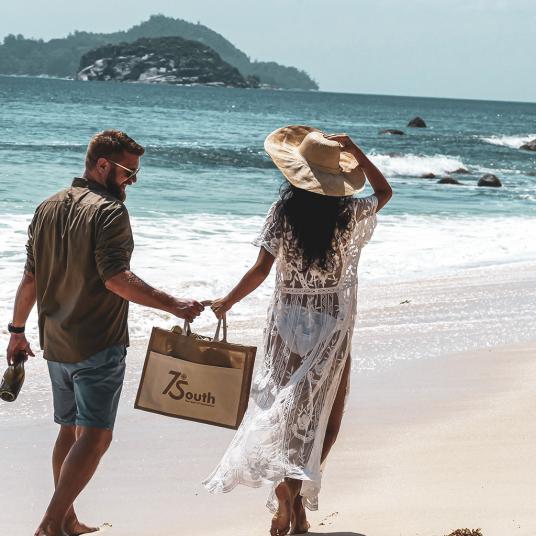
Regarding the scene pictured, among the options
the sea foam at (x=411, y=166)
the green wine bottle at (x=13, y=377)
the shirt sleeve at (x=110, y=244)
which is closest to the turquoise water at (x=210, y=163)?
the sea foam at (x=411, y=166)

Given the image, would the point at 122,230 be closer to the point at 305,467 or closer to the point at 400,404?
the point at 305,467

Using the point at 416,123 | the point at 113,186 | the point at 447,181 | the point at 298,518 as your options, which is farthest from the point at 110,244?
the point at 416,123

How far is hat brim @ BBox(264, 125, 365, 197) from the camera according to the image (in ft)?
12.6

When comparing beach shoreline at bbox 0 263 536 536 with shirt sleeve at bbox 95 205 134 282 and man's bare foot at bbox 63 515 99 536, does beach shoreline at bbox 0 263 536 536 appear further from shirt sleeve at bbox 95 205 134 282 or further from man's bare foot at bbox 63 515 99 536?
shirt sleeve at bbox 95 205 134 282

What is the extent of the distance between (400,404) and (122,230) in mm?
2670

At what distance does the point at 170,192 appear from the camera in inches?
795

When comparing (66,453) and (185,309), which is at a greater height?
(185,309)

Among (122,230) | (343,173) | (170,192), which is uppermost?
(343,173)

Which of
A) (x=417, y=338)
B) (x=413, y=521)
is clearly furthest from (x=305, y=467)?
(x=417, y=338)

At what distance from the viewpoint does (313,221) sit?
12.6 feet

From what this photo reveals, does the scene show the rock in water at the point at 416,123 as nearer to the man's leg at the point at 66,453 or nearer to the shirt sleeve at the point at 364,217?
the shirt sleeve at the point at 364,217

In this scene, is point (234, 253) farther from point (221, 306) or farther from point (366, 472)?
point (221, 306)

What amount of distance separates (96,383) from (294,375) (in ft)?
2.41

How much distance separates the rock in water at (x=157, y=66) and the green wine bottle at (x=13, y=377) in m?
156
